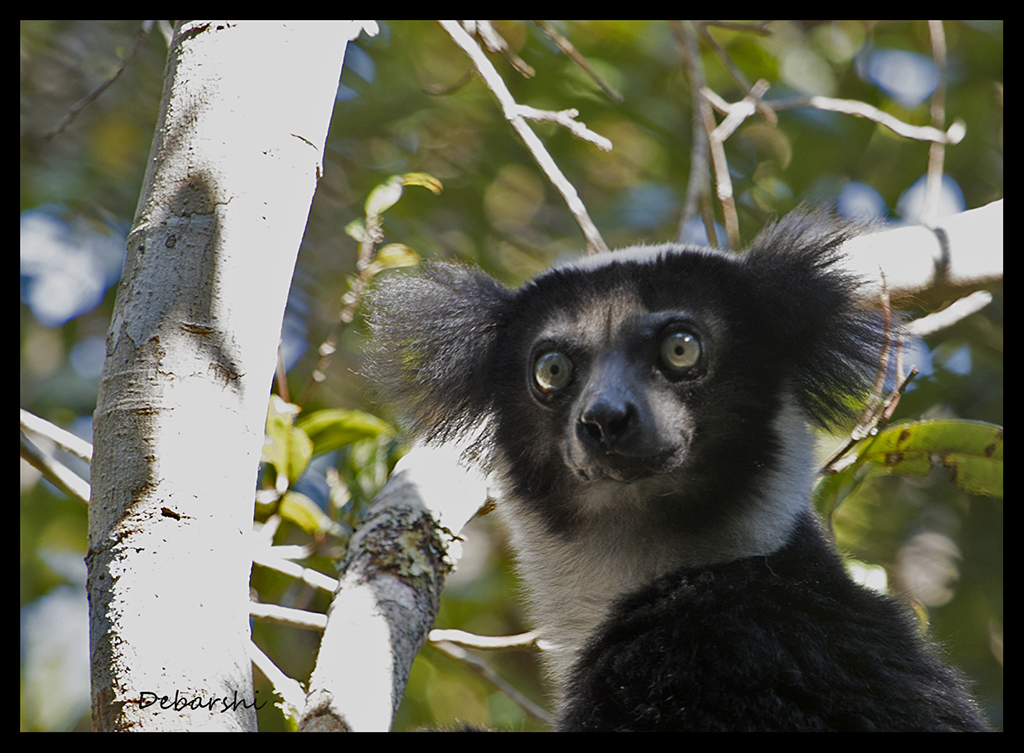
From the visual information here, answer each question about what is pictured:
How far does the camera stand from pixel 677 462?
3252 mm

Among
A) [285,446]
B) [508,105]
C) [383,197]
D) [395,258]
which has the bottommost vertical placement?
[285,446]

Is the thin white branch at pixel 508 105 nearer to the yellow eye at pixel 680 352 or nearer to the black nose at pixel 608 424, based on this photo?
the yellow eye at pixel 680 352

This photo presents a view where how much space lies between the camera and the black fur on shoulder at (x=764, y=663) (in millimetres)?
2682

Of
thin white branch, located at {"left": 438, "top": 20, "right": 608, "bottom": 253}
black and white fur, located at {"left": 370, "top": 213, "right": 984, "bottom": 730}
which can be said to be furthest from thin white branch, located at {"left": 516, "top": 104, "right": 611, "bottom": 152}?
black and white fur, located at {"left": 370, "top": 213, "right": 984, "bottom": 730}

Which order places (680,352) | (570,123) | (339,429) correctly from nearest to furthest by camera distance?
(680,352), (570,123), (339,429)

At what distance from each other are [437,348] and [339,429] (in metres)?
0.73

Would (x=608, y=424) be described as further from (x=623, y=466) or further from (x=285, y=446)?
(x=285, y=446)

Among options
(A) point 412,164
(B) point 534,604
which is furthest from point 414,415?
(A) point 412,164

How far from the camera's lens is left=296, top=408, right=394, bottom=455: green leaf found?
4.41m

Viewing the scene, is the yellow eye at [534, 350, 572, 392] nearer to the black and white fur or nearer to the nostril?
the black and white fur

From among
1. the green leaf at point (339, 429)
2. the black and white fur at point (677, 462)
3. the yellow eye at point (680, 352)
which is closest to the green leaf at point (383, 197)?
the black and white fur at point (677, 462)

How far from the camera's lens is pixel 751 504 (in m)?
3.38

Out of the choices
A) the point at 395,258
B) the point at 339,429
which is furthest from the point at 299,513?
the point at 395,258

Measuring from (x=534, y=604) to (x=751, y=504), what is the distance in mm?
1013
